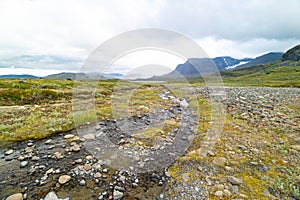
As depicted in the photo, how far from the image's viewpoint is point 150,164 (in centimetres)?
583

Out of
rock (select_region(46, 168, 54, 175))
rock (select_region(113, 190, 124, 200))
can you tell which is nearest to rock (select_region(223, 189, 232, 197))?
rock (select_region(113, 190, 124, 200))

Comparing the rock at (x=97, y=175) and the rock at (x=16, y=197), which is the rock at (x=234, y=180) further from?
the rock at (x=16, y=197)

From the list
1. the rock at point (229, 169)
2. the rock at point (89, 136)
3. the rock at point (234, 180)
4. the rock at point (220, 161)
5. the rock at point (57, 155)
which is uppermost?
the rock at point (89, 136)

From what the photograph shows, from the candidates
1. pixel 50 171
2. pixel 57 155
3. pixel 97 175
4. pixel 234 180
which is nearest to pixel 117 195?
pixel 97 175

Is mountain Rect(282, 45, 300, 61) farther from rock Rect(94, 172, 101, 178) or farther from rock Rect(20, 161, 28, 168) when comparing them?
rock Rect(20, 161, 28, 168)

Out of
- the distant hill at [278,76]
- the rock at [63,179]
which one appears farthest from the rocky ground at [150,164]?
the distant hill at [278,76]

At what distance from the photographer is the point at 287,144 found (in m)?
6.95

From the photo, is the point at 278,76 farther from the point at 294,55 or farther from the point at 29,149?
the point at 29,149

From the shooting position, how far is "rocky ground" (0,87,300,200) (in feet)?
14.7

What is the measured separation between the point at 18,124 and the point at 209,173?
9092 millimetres

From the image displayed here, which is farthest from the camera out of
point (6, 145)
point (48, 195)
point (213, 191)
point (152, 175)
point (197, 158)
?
point (6, 145)

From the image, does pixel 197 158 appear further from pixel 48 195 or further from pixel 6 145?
pixel 6 145

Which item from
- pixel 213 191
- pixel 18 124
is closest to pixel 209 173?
pixel 213 191

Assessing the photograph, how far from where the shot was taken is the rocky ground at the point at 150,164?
4.47 meters
